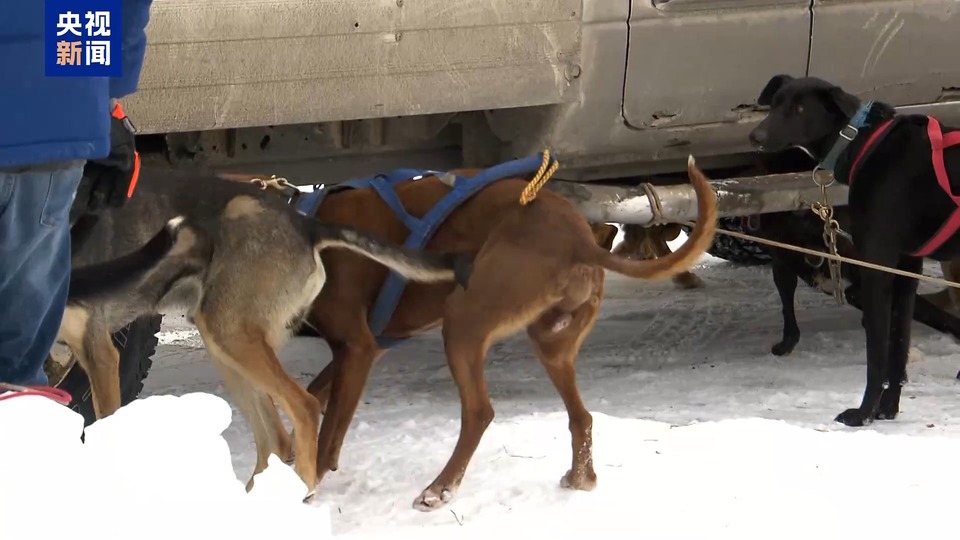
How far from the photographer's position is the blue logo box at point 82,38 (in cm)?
275

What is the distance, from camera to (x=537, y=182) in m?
4.20

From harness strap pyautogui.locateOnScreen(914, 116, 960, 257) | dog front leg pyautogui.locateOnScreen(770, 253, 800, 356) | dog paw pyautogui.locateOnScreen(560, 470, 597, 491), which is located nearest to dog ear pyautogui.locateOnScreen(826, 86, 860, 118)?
harness strap pyautogui.locateOnScreen(914, 116, 960, 257)

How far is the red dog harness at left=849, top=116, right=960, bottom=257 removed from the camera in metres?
5.06

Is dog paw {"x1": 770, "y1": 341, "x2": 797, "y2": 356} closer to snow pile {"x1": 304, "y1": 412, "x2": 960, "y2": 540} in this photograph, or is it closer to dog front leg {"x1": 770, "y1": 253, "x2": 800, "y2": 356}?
dog front leg {"x1": 770, "y1": 253, "x2": 800, "y2": 356}

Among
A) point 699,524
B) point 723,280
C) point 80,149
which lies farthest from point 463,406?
point 723,280

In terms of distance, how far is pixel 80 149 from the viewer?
2.76 m

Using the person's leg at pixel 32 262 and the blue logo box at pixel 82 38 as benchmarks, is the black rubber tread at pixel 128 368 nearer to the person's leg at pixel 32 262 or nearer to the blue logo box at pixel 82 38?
the person's leg at pixel 32 262

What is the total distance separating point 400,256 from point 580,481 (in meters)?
0.97

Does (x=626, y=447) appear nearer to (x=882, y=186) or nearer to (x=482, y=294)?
(x=482, y=294)

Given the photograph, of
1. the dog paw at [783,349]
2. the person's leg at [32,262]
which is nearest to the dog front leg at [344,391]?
the person's leg at [32,262]

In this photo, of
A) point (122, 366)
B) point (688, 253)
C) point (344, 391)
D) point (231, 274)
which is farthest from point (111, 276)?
point (688, 253)

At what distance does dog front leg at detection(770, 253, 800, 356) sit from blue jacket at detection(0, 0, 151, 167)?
4.45 metres

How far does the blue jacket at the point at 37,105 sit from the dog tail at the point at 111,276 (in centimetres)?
74

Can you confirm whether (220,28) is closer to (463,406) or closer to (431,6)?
(431,6)
